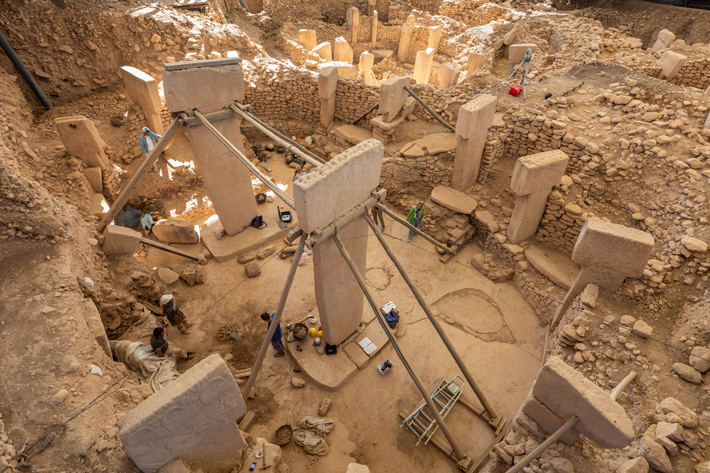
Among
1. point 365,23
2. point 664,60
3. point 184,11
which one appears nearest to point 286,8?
point 365,23

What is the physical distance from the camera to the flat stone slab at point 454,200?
313 inches

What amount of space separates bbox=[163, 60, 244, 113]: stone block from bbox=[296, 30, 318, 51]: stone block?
840cm

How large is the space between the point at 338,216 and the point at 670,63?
386 inches

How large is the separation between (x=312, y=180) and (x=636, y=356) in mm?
4481

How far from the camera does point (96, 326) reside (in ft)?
15.2

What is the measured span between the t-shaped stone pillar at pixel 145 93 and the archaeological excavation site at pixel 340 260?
0.08 meters

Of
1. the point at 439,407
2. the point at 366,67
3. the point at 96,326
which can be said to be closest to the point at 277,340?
the point at 96,326

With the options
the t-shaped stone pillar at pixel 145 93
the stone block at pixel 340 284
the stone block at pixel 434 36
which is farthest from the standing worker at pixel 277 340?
the stone block at pixel 434 36

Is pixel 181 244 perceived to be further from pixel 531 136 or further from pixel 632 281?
pixel 632 281

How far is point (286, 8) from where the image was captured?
1542 cm

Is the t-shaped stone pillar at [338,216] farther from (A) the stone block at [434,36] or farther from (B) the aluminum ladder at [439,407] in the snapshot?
(A) the stone block at [434,36]

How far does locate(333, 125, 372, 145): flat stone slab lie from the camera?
32.1 feet

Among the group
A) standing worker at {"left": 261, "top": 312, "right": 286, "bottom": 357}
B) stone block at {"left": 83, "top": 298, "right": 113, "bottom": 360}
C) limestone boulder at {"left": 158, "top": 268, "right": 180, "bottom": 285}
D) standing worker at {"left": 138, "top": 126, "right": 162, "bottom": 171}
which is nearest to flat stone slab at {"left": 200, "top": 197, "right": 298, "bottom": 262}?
limestone boulder at {"left": 158, "top": 268, "right": 180, "bottom": 285}

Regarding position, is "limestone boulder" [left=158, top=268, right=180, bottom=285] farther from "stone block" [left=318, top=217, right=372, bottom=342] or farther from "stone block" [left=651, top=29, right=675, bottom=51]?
"stone block" [left=651, top=29, right=675, bottom=51]
